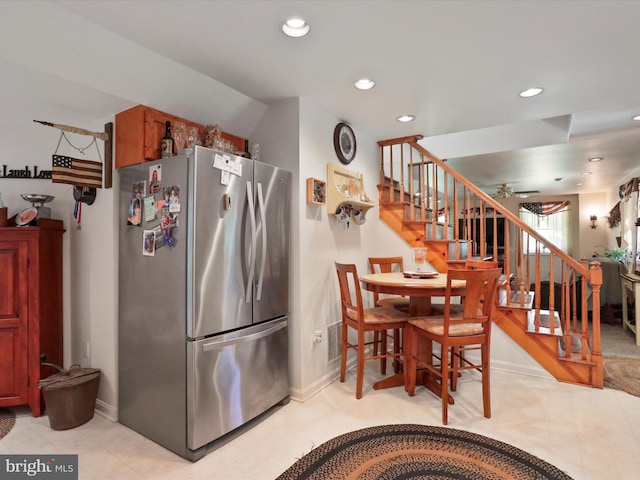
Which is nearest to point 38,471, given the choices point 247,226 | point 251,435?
point 251,435

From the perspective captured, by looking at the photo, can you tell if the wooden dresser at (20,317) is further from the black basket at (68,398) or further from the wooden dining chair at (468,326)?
the wooden dining chair at (468,326)

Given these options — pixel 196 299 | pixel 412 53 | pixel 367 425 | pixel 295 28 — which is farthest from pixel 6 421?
pixel 412 53

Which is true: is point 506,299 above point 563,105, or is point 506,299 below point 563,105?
below

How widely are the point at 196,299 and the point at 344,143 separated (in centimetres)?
212

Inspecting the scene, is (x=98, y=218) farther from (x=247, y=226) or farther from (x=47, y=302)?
(x=247, y=226)

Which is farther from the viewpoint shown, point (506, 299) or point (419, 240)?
point (419, 240)

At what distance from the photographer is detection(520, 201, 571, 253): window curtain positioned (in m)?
9.07

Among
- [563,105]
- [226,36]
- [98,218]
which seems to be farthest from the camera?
[563,105]

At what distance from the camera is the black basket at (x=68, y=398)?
89.5 inches

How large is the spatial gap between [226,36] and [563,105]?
2903 millimetres

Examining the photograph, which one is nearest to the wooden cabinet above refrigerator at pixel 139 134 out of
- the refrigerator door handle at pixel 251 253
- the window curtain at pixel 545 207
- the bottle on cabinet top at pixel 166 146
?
the bottle on cabinet top at pixel 166 146

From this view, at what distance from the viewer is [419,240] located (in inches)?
154

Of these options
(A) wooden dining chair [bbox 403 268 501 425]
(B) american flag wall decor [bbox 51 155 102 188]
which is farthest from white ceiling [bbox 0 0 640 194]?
(A) wooden dining chair [bbox 403 268 501 425]

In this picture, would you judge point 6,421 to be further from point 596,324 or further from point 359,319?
point 596,324
